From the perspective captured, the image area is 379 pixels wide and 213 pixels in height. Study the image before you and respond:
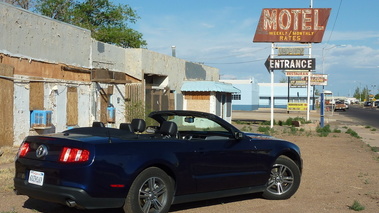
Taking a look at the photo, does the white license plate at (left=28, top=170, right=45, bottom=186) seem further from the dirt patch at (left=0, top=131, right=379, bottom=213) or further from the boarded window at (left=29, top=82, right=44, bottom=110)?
the boarded window at (left=29, top=82, right=44, bottom=110)

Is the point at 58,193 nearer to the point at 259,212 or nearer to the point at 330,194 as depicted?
the point at 259,212

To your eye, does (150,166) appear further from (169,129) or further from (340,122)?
(340,122)

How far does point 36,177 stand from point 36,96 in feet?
31.5

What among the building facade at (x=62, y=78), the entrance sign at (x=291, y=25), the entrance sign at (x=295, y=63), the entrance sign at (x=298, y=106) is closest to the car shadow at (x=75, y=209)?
the building facade at (x=62, y=78)

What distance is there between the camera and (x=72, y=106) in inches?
679

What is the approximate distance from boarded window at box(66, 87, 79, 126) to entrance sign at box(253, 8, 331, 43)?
41.3ft

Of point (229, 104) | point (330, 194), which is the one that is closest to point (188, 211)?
point (330, 194)

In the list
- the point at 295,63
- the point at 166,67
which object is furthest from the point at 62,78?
the point at 295,63

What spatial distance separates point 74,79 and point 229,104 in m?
15.3

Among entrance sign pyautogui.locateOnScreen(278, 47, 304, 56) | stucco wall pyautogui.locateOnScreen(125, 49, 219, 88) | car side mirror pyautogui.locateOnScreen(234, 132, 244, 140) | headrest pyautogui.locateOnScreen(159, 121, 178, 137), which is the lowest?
car side mirror pyautogui.locateOnScreen(234, 132, 244, 140)

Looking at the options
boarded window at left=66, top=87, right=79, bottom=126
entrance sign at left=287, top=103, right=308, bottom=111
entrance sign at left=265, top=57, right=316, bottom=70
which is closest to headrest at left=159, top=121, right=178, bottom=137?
boarded window at left=66, top=87, right=79, bottom=126

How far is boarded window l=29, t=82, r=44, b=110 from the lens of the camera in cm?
1479

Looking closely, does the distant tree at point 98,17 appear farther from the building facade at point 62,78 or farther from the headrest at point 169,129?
the headrest at point 169,129

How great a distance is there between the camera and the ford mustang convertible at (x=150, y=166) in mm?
5676
